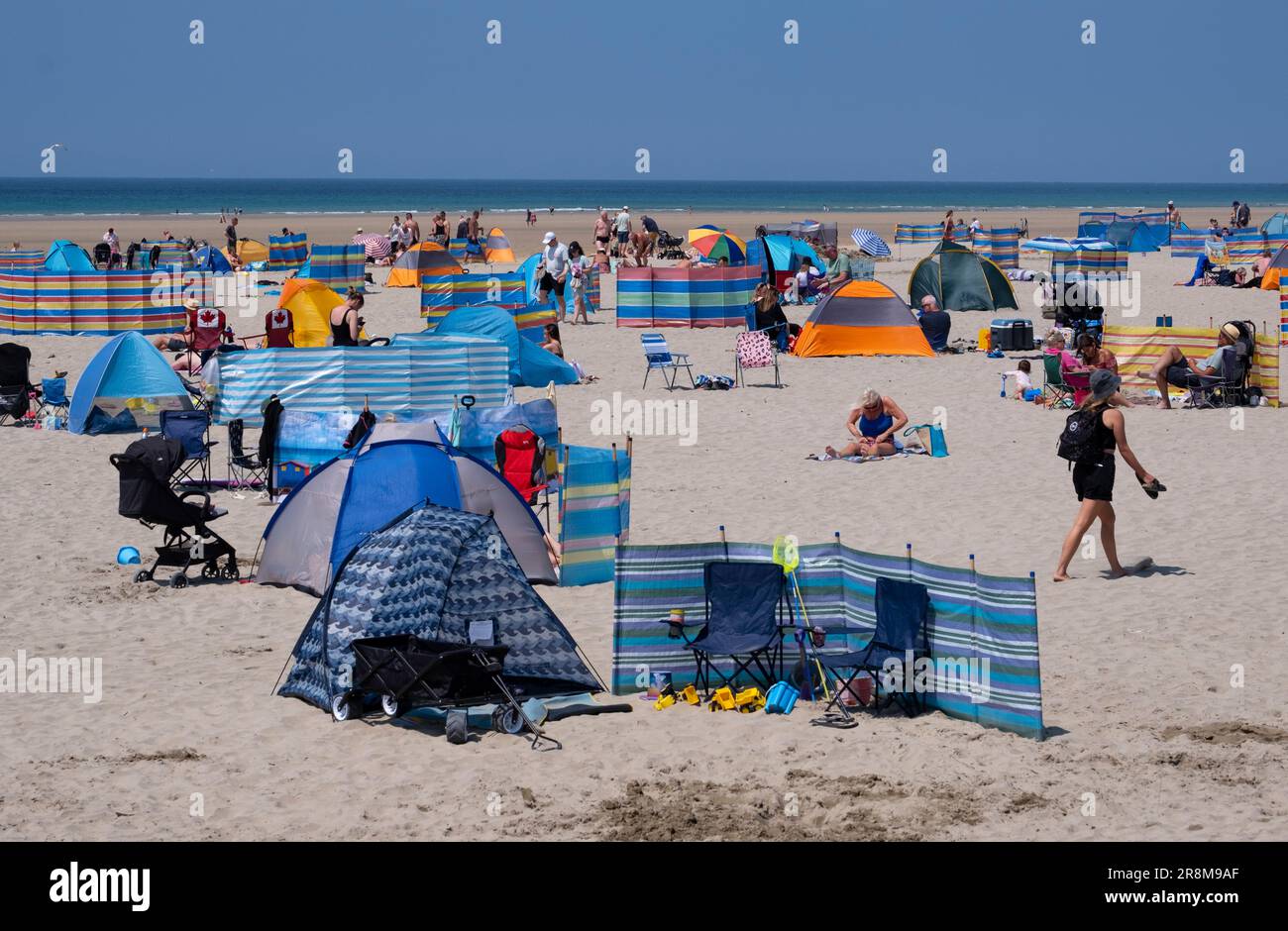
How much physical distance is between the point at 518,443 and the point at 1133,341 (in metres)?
8.90

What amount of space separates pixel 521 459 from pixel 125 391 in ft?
21.8

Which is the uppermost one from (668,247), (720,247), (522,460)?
(668,247)

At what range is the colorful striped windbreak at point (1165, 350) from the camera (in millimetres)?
16984

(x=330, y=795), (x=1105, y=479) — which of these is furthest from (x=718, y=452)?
(x=330, y=795)

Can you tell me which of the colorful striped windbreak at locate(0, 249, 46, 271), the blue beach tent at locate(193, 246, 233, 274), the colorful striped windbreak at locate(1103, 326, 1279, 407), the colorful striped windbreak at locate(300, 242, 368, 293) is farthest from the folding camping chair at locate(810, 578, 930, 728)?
the blue beach tent at locate(193, 246, 233, 274)

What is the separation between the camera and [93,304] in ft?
79.2

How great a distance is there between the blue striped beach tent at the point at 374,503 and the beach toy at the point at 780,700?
292cm

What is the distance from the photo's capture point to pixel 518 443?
12086 mm

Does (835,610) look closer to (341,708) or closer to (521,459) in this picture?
(341,708)

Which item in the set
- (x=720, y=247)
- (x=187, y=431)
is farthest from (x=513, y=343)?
(x=720, y=247)

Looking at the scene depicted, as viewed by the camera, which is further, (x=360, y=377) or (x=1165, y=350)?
(x=1165, y=350)

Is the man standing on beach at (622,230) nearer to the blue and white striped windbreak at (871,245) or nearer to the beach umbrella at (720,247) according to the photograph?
the beach umbrella at (720,247)

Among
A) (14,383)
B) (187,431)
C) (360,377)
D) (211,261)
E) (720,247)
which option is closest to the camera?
(187,431)

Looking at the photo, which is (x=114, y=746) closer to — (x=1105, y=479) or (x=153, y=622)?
(x=153, y=622)
